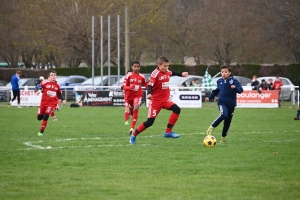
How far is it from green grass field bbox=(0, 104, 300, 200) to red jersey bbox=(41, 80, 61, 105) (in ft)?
3.17

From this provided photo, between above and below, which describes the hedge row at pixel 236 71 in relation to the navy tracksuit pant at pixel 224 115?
above

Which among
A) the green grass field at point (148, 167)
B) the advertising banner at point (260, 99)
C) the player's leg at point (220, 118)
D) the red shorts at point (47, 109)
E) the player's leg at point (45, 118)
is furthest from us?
the advertising banner at point (260, 99)

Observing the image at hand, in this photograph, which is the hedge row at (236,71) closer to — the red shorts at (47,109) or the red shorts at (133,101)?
the red shorts at (133,101)

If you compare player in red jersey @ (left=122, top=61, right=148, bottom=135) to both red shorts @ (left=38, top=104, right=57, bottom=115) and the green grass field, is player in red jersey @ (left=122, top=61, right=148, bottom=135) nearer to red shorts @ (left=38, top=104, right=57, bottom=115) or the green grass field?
the green grass field

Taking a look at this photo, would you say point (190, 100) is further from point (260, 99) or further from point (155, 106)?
point (155, 106)

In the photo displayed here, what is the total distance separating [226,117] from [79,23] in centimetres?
3814

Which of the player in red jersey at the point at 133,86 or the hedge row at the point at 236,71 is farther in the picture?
the hedge row at the point at 236,71

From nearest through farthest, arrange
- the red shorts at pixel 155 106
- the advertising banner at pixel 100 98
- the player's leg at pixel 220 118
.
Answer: the red shorts at pixel 155 106, the player's leg at pixel 220 118, the advertising banner at pixel 100 98

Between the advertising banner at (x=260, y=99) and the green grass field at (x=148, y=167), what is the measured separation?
15.6 meters

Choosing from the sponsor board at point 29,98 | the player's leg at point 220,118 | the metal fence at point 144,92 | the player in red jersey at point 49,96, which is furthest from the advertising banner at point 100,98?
the player's leg at point 220,118

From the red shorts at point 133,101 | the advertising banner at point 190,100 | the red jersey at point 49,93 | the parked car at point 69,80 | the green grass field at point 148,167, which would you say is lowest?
the green grass field at point 148,167

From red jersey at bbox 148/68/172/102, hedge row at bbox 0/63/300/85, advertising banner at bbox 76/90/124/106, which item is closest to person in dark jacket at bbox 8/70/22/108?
advertising banner at bbox 76/90/124/106

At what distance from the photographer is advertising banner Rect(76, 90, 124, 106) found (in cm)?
3372

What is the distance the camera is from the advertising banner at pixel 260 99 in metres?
31.8
